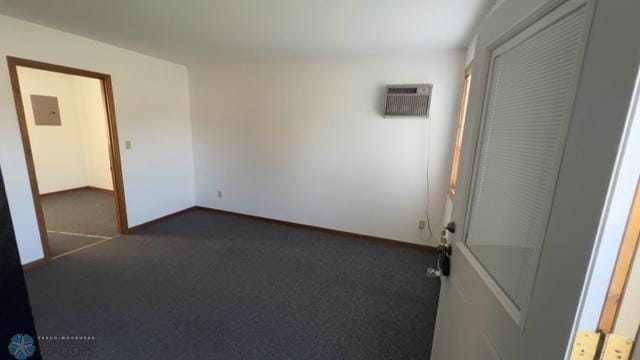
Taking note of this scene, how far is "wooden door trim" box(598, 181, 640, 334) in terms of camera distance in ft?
1.37

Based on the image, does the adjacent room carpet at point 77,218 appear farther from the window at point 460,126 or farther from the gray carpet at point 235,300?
the window at point 460,126

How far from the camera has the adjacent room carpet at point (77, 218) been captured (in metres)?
3.10

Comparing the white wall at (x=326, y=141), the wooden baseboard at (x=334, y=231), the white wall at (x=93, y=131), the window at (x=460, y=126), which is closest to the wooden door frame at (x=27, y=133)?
the white wall at (x=326, y=141)

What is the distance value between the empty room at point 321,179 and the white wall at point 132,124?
0.8 inches

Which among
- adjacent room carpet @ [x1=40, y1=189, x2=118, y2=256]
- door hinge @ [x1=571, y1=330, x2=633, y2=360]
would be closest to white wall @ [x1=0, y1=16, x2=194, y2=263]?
adjacent room carpet @ [x1=40, y1=189, x2=118, y2=256]

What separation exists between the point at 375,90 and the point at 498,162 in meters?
2.42

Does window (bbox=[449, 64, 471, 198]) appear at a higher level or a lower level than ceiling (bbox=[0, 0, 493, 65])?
lower

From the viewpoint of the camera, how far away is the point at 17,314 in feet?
2.50

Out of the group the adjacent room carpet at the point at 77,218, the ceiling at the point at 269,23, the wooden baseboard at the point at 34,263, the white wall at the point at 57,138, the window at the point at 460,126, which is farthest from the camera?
the white wall at the point at 57,138

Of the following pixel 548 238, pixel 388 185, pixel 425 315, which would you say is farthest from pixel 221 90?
pixel 548 238

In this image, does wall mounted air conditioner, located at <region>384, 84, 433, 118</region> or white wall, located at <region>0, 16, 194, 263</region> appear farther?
wall mounted air conditioner, located at <region>384, 84, 433, 118</region>

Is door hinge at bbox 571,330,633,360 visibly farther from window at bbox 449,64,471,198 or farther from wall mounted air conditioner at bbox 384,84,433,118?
wall mounted air conditioner at bbox 384,84,433,118

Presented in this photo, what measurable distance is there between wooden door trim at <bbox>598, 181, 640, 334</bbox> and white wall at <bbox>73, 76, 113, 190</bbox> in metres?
6.20

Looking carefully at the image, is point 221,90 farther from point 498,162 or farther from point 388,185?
point 498,162
